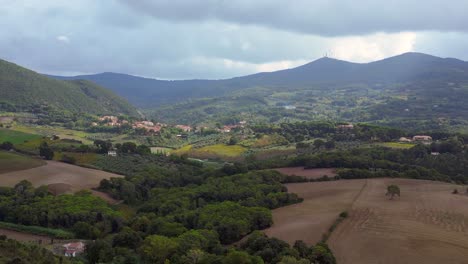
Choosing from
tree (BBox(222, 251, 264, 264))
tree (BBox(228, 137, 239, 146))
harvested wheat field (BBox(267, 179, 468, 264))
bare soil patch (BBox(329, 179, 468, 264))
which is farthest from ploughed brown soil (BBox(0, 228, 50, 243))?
tree (BBox(228, 137, 239, 146))

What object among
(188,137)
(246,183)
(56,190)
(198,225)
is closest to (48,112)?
(188,137)

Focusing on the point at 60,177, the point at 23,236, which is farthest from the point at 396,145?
the point at 23,236

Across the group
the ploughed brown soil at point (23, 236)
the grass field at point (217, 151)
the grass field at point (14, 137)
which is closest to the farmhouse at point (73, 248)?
the ploughed brown soil at point (23, 236)

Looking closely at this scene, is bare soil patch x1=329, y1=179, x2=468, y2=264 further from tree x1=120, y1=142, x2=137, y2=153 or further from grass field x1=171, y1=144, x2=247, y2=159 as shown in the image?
tree x1=120, y1=142, x2=137, y2=153

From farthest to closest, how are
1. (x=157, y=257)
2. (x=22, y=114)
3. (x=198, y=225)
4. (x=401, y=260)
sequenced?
(x=22, y=114) < (x=198, y=225) < (x=157, y=257) < (x=401, y=260)

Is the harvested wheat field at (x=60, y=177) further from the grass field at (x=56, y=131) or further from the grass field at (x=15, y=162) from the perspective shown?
the grass field at (x=56, y=131)

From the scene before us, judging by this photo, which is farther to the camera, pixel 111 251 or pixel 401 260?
pixel 111 251

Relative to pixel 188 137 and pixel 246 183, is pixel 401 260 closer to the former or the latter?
pixel 246 183
